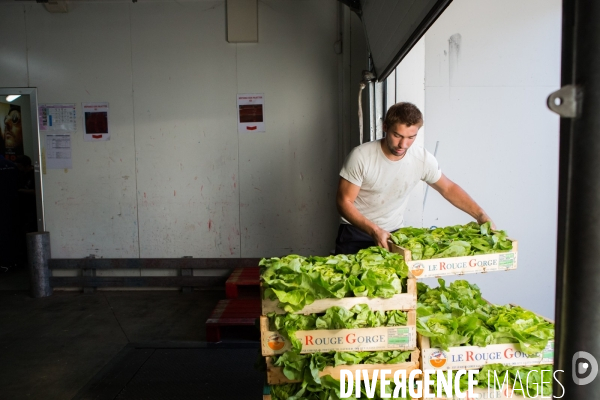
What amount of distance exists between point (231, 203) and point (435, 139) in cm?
286

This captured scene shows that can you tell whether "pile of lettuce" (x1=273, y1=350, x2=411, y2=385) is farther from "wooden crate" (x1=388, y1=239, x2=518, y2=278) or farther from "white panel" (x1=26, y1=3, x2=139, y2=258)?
"white panel" (x1=26, y1=3, x2=139, y2=258)

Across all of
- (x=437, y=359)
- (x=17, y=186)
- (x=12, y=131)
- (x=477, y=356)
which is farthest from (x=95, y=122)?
(x=477, y=356)

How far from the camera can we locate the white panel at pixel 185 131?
6.01 meters

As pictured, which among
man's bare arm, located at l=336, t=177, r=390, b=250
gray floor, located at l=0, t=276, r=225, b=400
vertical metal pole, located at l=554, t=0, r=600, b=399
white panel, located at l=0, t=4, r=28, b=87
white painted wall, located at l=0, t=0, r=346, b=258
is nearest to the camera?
vertical metal pole, located at l=554, t=0, r=600, b=399

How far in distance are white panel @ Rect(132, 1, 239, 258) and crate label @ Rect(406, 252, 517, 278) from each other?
13.0ft

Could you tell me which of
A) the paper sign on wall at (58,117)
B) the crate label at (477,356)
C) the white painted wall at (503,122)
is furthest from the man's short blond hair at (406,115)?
the paper sign on wall at (58,117)

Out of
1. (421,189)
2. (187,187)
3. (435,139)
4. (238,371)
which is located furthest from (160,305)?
(435,139)

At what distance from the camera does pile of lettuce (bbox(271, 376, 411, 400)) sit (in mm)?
2111

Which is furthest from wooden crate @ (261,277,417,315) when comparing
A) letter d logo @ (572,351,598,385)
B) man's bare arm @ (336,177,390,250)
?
letter d logo @ (572,351,598,385)

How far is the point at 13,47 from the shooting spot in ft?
20.3

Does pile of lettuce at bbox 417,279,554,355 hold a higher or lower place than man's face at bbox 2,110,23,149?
lower

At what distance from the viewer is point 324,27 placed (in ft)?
19.4

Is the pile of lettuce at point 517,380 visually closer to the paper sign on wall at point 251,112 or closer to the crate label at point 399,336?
the crate label at point 399,336

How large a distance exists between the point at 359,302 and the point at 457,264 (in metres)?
0.77
